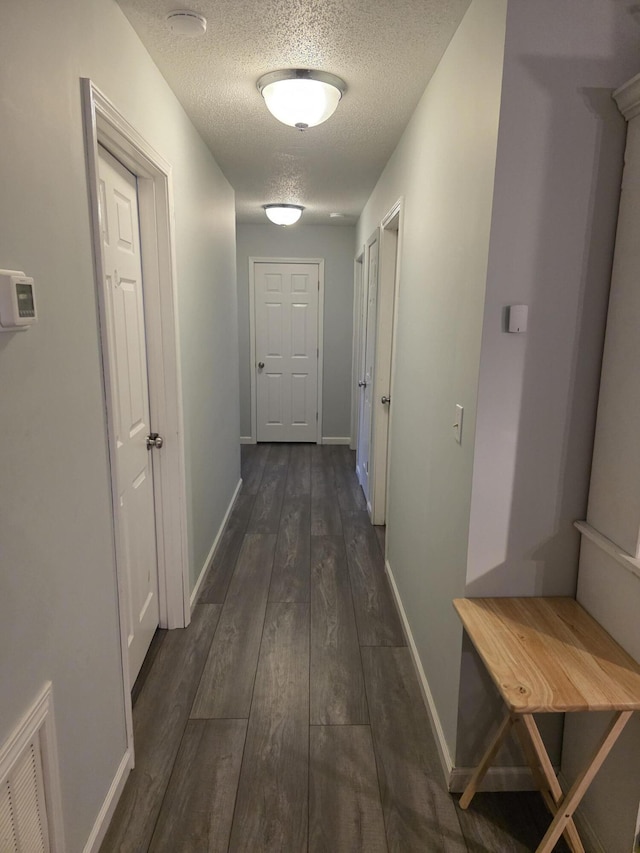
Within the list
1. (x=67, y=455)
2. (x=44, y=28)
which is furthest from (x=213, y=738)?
(x=44, y=28)

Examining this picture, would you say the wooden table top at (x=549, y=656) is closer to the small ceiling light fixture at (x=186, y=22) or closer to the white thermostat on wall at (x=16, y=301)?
the white thermostat on wall at (x=16, y=301)

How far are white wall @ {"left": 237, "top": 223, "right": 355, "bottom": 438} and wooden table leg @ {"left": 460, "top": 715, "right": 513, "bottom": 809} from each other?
4631 mm

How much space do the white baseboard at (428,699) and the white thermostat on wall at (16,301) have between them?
1770 millimetres

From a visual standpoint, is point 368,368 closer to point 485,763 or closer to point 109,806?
point 485,763

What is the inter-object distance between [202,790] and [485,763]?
0.89 meters

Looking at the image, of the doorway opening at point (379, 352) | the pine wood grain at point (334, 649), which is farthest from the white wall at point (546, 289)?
the doorway opening at point (379, 352)

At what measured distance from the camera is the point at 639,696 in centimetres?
120

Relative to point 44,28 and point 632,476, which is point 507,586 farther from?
point 44,28

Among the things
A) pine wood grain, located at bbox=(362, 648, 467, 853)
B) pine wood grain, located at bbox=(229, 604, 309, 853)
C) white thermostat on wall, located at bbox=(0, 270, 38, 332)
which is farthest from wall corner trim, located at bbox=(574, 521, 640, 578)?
white thermostat on wall, located at bbox=(0, 270, 38, 332)

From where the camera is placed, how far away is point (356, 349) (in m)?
5.40

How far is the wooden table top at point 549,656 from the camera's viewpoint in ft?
3.91

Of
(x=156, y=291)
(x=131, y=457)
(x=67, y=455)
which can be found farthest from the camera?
(x=156, y=291)

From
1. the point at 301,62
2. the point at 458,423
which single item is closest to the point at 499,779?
the point at 458,423

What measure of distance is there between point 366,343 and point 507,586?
301 centimetres
